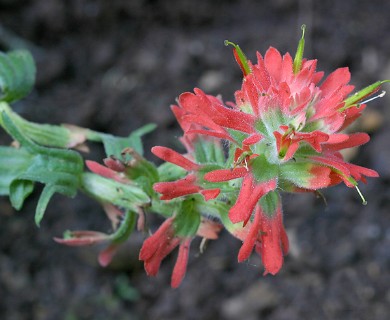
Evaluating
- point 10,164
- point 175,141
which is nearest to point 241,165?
point 10,164

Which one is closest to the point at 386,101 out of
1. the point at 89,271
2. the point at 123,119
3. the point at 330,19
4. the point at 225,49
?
the point at 330,19

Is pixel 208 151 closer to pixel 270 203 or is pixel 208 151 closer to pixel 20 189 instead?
pixel 270 203

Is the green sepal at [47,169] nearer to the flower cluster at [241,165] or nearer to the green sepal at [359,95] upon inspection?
the flower cluster at [241,165]

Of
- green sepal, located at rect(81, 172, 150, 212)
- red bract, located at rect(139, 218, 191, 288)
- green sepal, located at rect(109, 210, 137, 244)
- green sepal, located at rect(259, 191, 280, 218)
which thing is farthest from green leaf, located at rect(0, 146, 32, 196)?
green sepal, located at rect(259, 191, 280, 218)

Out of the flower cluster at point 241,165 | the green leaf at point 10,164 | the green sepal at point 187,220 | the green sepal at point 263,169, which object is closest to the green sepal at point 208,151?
the flower cluster at point 241,165

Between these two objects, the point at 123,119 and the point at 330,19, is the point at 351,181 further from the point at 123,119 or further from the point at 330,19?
the point at 330,19

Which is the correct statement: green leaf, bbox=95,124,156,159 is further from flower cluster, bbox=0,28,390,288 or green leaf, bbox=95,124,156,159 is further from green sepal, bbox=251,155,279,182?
green sepal, bbox=251,155,279,182
